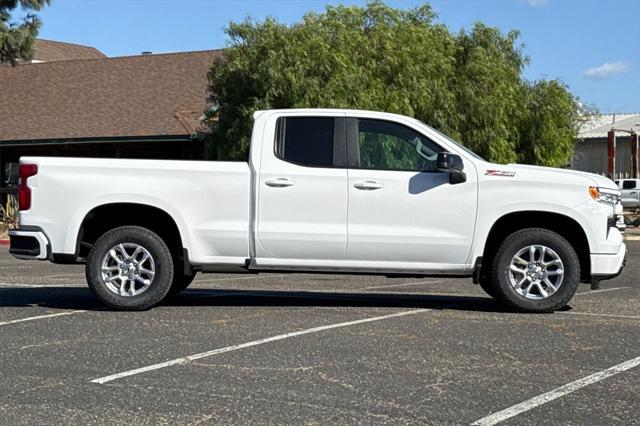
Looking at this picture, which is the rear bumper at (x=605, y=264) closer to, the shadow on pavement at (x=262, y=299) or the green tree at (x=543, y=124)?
the shadow on pavement at (x=262, y=299)

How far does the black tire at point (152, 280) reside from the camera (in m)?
10.1

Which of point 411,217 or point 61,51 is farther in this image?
point 61,51

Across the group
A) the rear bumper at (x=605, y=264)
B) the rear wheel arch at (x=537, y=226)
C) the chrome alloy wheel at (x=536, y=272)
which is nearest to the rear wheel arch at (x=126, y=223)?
the rear wheel arch at (x=537, y=226)

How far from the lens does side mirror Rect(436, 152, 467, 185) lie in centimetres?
988

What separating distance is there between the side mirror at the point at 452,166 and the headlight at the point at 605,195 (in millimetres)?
1277

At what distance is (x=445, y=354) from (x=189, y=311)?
333 cm

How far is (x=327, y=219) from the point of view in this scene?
33.1 ft

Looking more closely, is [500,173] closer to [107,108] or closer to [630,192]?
[107,108]

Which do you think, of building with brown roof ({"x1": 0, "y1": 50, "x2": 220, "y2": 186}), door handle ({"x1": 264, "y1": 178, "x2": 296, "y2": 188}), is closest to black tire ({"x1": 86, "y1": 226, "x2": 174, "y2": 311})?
door handle ({"x1": 264, "y1": 178, "x2": 296, "y2": 188})

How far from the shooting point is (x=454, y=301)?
11.5 meters

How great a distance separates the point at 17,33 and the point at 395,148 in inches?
1355

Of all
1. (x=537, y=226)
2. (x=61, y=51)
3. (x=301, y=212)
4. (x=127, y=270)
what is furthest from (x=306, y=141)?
(x=61, y=51)

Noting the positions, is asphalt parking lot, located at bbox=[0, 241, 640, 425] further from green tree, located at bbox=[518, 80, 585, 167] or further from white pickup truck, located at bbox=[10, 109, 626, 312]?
green tree, located at bbox=[518, 80, 585, 167]

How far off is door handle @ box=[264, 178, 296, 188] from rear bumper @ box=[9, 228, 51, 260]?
2286 millimetres
